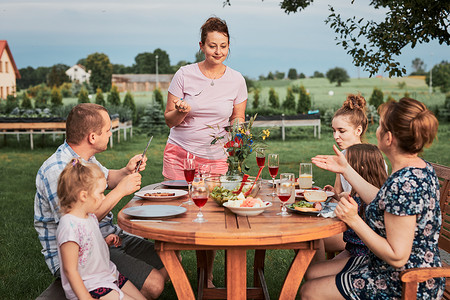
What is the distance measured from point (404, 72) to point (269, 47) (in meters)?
19.8

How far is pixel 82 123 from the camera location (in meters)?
2.83

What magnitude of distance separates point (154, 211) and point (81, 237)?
1.42 feet

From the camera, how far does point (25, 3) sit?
25109 mm

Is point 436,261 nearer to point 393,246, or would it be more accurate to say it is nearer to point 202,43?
point 393,246

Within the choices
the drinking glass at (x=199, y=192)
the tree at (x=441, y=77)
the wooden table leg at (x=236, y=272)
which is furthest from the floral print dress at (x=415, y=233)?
the tree at (x=441, y=77)

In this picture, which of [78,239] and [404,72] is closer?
[78,239]

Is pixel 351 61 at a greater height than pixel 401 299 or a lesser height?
greater

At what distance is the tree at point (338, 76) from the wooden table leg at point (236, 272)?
3025 cm

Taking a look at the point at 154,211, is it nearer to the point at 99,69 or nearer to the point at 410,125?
the point at 410,125

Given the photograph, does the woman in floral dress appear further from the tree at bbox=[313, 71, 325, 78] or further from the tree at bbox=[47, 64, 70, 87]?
the tree at bbox=[47, 64, 70, 87]

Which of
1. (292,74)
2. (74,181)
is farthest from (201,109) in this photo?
(292,74)

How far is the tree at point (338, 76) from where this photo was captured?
3180 centimetres

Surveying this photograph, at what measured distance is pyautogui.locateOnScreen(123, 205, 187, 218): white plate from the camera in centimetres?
258

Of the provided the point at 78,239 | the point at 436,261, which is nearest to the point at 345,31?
the point at 436,261
